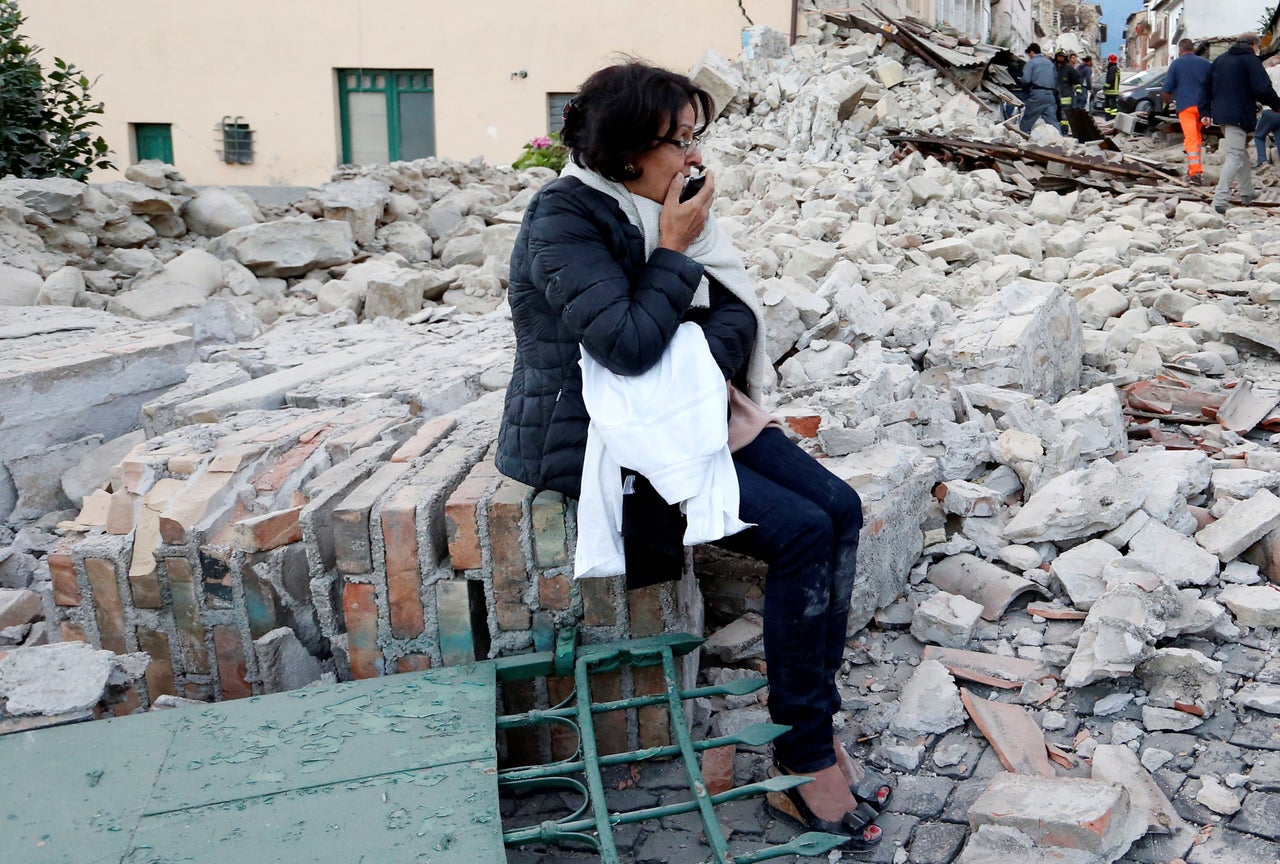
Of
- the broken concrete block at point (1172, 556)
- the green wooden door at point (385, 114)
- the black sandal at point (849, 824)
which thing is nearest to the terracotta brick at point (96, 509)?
the black sandal at point (849, 824)

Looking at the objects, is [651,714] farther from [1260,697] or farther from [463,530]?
[1260,697]

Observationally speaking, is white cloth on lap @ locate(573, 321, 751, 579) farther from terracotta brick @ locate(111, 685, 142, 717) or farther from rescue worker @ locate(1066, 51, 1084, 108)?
rescue worker @ locate(1066, 51, 1084, 108)

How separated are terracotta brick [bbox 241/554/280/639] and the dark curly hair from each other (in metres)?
1.32

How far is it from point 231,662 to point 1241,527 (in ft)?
9.98

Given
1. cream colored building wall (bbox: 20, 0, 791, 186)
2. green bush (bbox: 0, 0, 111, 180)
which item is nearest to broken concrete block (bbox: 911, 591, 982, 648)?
green bush (bbox: 0, 0, 111, 180)

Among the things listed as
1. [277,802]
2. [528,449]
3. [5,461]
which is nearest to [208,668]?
[277,802]

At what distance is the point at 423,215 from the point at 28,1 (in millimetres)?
13444

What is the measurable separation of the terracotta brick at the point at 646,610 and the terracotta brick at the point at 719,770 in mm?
329

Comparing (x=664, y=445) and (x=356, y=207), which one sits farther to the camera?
(x=356, y=207)

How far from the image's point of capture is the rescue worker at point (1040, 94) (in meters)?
14.7

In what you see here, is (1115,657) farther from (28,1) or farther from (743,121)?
(28,1)

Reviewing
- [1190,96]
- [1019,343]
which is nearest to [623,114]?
[1019,343]

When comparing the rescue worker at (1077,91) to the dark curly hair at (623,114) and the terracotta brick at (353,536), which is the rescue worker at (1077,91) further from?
the terracotta brick at (353,536)

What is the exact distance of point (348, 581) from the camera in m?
2.67
